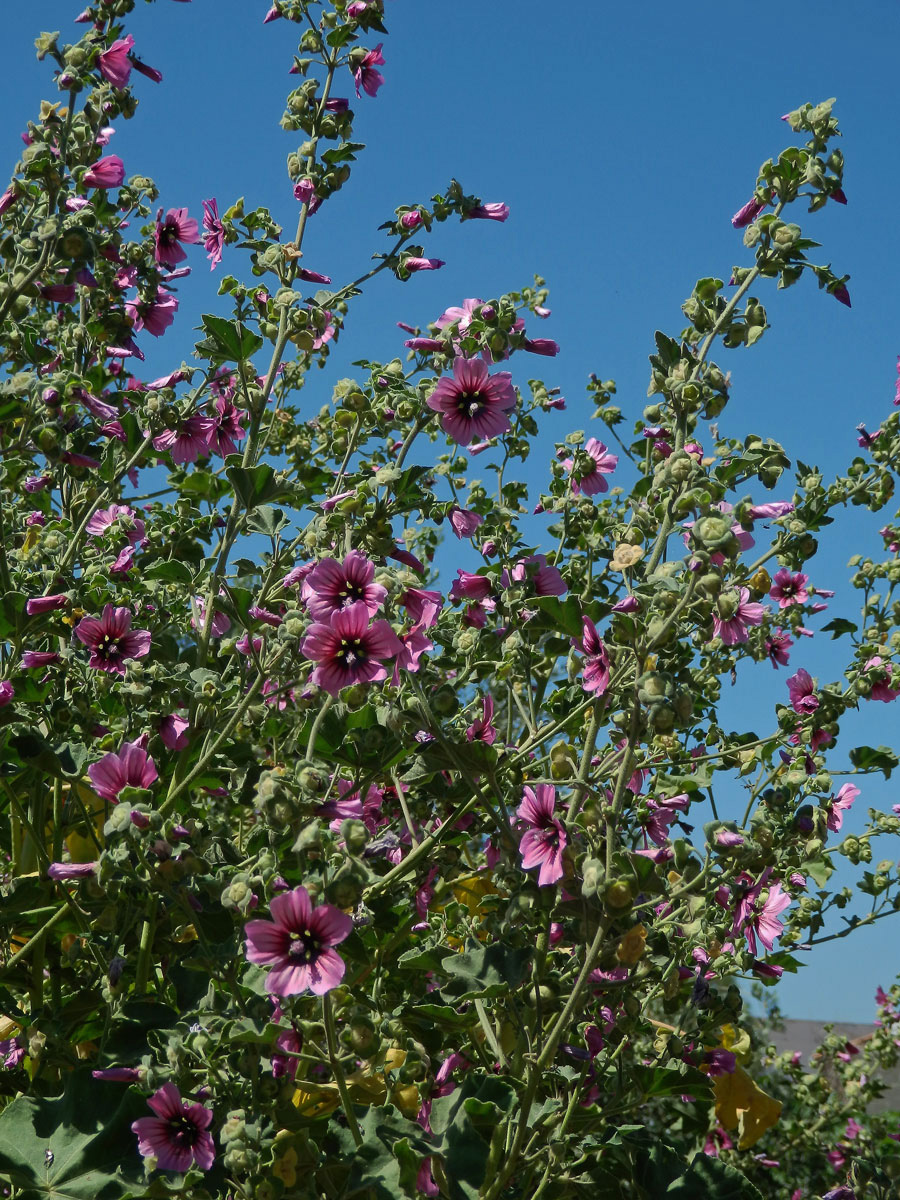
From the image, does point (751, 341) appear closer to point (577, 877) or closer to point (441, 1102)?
point (577, 877)

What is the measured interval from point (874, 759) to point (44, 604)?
70.9 inches

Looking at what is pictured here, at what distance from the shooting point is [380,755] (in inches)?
84.5

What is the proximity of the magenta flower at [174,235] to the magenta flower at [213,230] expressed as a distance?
0.09ft

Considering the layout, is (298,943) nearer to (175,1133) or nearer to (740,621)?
(175,1133)

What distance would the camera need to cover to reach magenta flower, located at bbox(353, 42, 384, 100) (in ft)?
8.41

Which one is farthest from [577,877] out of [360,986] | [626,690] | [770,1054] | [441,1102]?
[770,1054]

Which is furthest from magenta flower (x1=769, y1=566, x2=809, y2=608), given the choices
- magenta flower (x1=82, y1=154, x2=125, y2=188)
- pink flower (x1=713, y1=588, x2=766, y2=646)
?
magenta flower (x1=82, y1=154, x2=125, y2=188)

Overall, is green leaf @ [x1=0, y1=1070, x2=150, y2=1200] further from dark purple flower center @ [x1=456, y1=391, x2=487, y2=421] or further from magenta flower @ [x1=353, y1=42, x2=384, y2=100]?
magenta flower @ [x1=353, y1=42, x2=384, y2=100]

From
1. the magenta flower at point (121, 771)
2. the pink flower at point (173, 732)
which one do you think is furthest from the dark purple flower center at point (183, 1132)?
the pink flower at point (173, 732)

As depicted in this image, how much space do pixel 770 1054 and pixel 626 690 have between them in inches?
187

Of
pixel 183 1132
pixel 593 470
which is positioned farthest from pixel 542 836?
pixel 593 470

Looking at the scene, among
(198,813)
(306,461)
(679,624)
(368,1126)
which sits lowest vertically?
(368,1126)

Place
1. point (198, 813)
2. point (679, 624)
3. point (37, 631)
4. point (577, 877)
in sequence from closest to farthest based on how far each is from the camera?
point (577, 877), point (679, 624), point (37, 631), point (198, 813)

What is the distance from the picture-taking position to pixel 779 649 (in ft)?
10.1
